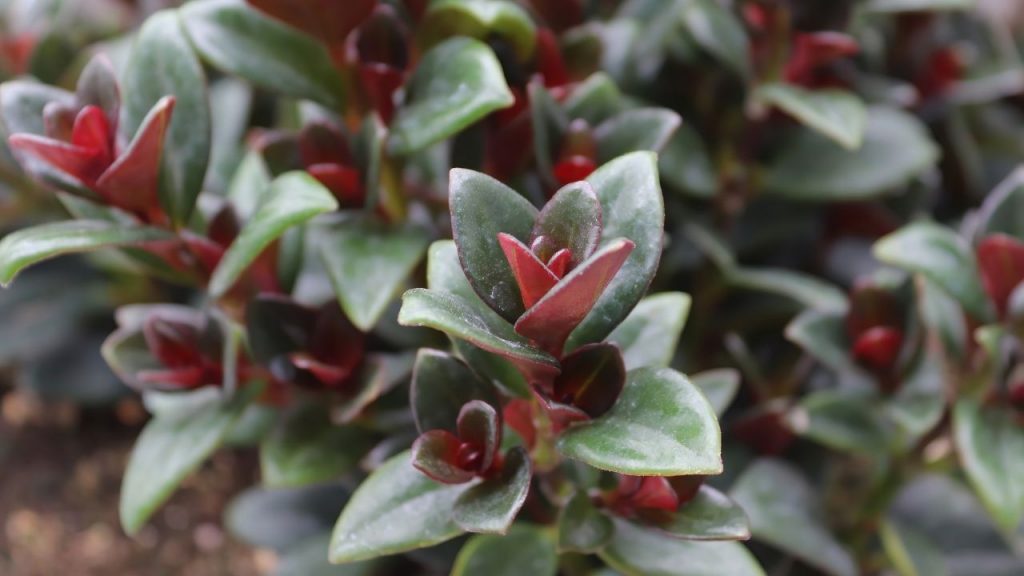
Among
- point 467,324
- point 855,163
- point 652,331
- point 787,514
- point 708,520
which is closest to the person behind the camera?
point 467,324

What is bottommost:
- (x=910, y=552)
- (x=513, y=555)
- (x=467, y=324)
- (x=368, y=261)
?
(x=910, y=552)

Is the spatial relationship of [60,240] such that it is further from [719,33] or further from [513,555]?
[719,33]

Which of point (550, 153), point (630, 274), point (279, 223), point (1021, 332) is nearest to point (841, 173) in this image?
point (1021, 332)

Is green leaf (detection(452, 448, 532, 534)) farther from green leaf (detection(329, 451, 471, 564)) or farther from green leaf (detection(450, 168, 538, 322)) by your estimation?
green leaf (detection(450, 168, 538, 322))

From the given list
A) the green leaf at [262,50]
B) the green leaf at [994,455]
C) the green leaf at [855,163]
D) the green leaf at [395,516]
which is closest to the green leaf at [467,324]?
the green leaf at [395,516]

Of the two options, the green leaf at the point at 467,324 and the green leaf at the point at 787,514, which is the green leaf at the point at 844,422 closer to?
the green leaf at the point at 787,514

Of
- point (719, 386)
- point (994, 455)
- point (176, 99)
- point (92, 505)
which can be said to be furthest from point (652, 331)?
point (92, 505)

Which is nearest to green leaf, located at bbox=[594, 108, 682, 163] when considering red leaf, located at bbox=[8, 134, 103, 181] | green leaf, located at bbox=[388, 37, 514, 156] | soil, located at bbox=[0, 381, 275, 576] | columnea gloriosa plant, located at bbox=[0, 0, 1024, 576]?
columnea gloriosa plant, located at bbox=[0, 0, 1024, 576]

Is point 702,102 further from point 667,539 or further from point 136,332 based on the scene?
point 136,332
